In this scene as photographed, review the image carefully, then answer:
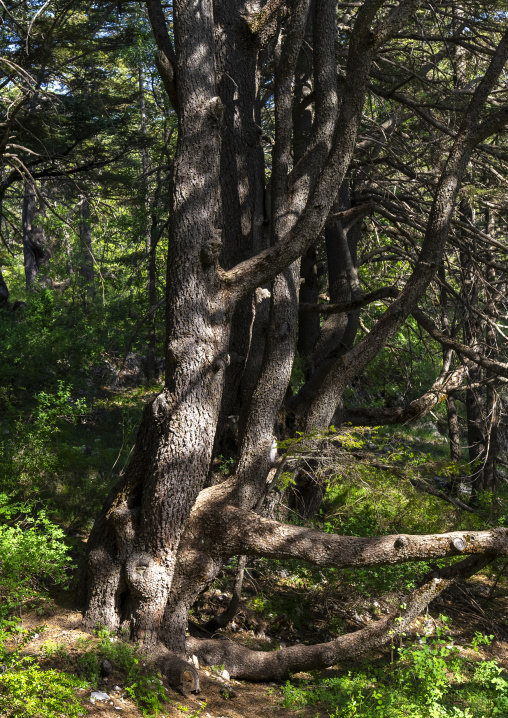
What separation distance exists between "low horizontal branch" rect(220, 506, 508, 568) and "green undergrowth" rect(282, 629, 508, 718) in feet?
2.01

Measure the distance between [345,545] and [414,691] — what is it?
1.12 meters

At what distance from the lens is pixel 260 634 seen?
6293mm

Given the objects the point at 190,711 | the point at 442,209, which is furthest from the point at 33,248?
the point at 190,711

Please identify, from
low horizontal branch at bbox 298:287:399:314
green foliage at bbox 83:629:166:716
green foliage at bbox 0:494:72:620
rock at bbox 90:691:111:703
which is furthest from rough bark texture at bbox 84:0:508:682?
low horizontal branch at bbox 298:287:399:314

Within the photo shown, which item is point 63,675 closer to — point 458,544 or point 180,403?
point 180,403

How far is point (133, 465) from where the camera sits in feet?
16.8

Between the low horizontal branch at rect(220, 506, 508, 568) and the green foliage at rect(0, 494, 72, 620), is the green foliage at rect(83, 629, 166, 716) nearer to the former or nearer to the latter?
the green foliage at rect(0, 494, 72, 620)

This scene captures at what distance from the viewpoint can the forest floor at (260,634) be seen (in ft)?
13.6

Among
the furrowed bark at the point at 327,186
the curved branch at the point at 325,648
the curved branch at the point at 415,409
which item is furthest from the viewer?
the curved branch at the point at 415,409

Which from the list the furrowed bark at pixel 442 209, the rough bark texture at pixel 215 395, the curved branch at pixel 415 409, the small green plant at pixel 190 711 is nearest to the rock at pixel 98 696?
the small green plant at pixel 190 711

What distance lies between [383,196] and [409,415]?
3.03 metres

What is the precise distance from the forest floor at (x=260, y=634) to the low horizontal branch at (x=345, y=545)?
2.65 feet

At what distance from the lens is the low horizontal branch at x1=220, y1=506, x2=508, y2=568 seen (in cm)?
483

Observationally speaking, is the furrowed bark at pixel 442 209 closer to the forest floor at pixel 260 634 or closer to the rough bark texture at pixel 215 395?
the rough bark texture at pixel 215 395
